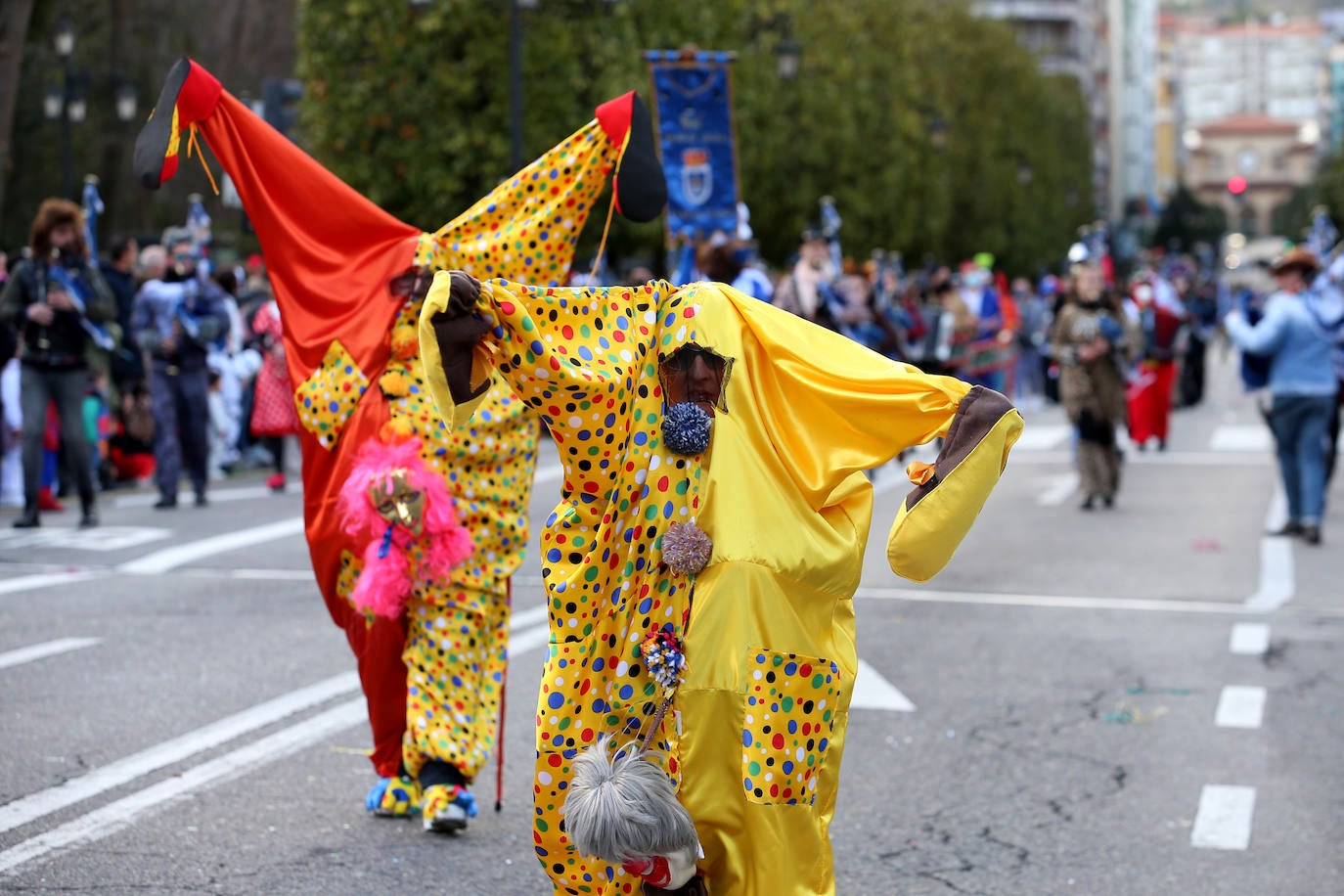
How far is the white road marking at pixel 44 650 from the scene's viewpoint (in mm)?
7941

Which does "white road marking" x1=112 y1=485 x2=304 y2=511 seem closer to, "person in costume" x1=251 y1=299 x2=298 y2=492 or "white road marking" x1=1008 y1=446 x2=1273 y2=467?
"person in costume" x1=251 y1=299 x2=298 y2=492

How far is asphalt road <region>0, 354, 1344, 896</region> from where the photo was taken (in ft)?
17.3

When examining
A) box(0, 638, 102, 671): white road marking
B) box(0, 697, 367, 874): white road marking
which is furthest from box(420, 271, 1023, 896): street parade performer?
box(0, 638, 102, 671): white road marking

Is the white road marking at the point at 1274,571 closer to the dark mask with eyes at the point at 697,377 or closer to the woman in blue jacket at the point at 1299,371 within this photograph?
the woman in blue jacket at the point at 1299,371

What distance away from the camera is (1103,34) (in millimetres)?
123875

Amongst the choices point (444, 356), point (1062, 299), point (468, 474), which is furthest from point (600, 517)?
point (1062, 299)

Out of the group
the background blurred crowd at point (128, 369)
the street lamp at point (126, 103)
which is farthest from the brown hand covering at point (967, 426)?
the street lamp at point (126, 103)

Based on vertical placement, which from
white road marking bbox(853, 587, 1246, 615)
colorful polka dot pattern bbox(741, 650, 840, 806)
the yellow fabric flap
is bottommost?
white road marking bbox(853, 587, 1246, 615)

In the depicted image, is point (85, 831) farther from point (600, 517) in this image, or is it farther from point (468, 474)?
point (600, 517)

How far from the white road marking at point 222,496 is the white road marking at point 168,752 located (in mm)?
6634

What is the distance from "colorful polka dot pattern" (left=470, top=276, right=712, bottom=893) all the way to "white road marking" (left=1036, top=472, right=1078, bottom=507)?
10991 millimetres

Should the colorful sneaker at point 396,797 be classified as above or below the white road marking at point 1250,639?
above

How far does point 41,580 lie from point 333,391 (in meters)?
5.32

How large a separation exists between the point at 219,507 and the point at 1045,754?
330 inches
